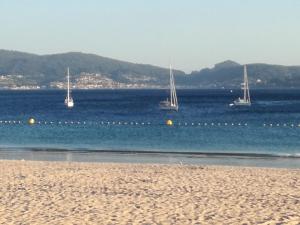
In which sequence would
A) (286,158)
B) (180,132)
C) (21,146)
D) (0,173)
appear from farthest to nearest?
(180,132), (21,146), (286,158), (0,173)

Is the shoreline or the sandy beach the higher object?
the sandy beach

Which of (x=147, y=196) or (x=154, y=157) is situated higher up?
(x=147, y=196)

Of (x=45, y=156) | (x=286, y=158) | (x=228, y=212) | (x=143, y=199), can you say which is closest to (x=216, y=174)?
(x=143, y=199)

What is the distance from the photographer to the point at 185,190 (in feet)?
63.0

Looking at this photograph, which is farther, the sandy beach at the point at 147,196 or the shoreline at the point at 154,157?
the shoreline at the point at 154,157

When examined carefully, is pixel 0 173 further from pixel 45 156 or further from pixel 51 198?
pixel 45 156

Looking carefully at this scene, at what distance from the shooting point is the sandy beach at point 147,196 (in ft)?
48.3

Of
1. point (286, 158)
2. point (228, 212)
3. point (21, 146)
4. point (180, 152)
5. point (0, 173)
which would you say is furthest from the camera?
point (21, 146)

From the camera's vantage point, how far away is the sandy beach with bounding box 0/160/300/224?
14.7 metres

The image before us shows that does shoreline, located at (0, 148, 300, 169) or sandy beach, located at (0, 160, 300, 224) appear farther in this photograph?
shoreline, located at (0, 148, 300, 169)

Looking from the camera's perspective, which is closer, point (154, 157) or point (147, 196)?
point (147, 196)

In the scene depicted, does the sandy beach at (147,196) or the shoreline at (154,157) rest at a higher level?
the sandy beach at (147,196)

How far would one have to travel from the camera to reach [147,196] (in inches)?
707

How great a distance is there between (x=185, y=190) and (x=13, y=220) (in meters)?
6.36
